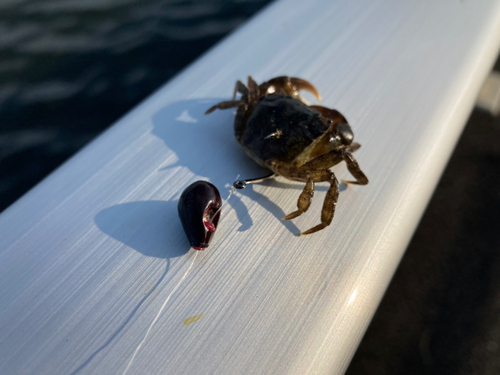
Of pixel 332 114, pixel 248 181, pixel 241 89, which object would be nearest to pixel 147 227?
pixel 248 181

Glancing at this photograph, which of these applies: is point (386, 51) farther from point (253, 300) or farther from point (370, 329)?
point (253, 300)

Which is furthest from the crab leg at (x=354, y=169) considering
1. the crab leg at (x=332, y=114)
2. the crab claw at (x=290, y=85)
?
the crab claw at (x=290, y=85)

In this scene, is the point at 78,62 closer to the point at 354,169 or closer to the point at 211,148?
the point at 211,148

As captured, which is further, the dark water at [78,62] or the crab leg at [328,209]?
the dark water at [78,62]

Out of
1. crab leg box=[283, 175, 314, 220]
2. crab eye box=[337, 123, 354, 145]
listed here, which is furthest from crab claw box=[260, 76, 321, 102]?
crab leg box=[283, 175, 314, 220]

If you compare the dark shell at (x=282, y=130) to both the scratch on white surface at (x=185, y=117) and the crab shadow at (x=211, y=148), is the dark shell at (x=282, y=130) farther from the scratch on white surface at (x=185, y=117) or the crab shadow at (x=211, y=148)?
the scratch on white surface at (x=185, y=117)

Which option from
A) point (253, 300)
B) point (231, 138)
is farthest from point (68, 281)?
point (231, 138)

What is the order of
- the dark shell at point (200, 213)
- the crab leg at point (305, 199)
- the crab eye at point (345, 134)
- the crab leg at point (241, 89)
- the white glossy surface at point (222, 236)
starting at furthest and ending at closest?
1. the crab leg at point (241, 89)
2. the crab eye at point (345, 134)
3. the crab leg at point (305, 199)
4. the dark shell at point (200, 213)
5. the white glossy surface at point (222, 236)
